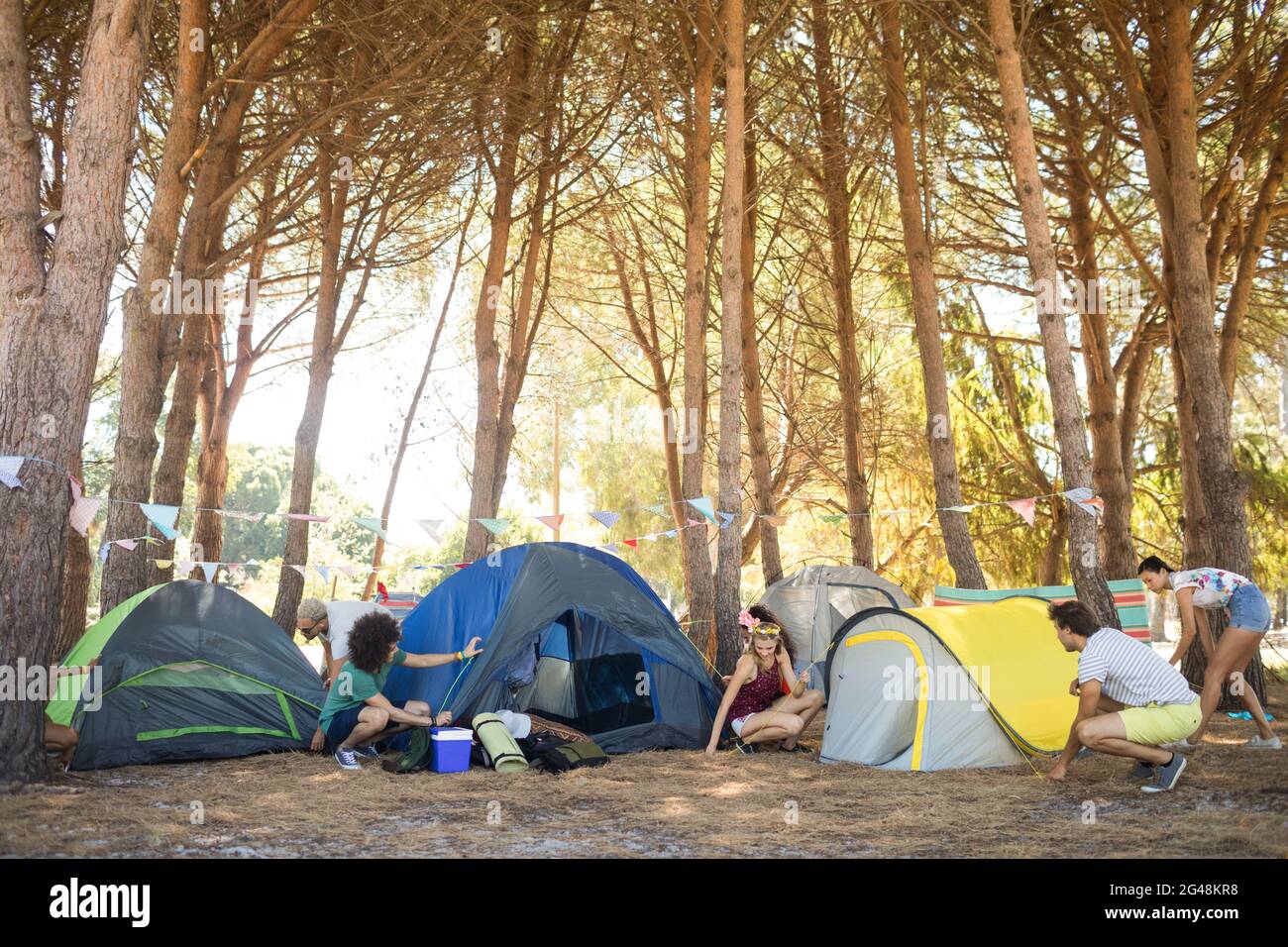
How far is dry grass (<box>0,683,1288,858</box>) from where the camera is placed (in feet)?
14.8

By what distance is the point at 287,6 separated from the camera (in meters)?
8.66

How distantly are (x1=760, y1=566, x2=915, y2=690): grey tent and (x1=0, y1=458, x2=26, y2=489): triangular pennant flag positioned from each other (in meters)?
6.90

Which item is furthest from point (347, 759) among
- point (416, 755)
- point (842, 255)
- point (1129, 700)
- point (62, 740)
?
point (842, 255)

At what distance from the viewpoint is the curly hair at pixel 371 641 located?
7.07 m

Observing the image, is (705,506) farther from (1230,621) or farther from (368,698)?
(1230,621)

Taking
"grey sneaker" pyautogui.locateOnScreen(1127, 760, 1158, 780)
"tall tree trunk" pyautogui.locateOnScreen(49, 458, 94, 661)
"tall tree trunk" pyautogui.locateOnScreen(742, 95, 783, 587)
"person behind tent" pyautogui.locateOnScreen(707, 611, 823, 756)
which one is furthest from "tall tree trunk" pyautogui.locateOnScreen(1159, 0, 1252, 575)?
"tall tree trunk" pyautogui.locateOnScreen(49, 458, 94, 661)

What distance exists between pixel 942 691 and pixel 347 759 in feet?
12.4

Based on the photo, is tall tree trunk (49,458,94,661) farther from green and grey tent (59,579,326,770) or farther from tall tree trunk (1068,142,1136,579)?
tall tree trunk (1068,142,1136,579)

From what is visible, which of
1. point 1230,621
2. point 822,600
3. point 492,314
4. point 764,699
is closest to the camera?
point 1230,621

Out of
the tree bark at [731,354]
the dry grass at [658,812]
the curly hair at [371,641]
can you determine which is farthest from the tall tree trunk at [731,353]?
the curly hair at [371,641]

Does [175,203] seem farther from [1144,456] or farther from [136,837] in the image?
[1144,456]

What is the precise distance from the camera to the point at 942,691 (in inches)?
268

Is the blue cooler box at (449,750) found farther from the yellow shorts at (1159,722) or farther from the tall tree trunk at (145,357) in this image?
the yellow shorts at (1159,722)

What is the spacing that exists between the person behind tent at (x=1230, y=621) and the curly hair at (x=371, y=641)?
199 inches
